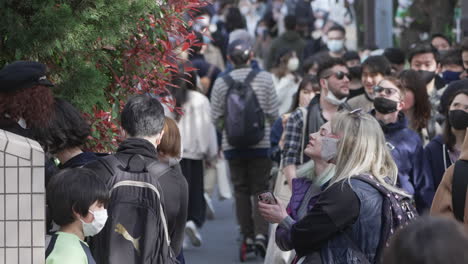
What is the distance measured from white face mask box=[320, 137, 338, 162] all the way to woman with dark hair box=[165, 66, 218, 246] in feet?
16.9

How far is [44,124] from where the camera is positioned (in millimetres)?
4734

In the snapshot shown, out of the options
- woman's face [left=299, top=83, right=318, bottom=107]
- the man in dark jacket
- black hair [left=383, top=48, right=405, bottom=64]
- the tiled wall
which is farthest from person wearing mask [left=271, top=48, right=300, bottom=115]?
the tiled wall

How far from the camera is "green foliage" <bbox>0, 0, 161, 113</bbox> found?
17.0 ft

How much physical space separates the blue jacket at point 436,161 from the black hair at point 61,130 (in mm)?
3014

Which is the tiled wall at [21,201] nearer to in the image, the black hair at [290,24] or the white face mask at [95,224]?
the white face mask at [95,224]

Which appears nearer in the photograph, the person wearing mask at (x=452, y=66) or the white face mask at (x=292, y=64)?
the person wearing mask at (x=452, y=66)

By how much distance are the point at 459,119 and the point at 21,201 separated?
3.56 m

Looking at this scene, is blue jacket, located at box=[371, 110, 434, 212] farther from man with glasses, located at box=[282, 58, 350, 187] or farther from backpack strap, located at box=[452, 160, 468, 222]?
backpack strap, located at box=[452, 160, 468, 222]

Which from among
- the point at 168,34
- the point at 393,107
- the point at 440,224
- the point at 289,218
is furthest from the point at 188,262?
the point at 440,224

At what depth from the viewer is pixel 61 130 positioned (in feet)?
15.6

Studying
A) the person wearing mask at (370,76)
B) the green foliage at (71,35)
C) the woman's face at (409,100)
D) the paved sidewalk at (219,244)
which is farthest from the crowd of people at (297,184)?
the paved sidewalk at (219,244)

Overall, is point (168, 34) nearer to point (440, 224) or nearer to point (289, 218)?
point (289, 218)

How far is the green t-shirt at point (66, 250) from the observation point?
4.09 m

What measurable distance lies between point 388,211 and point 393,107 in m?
2.94
